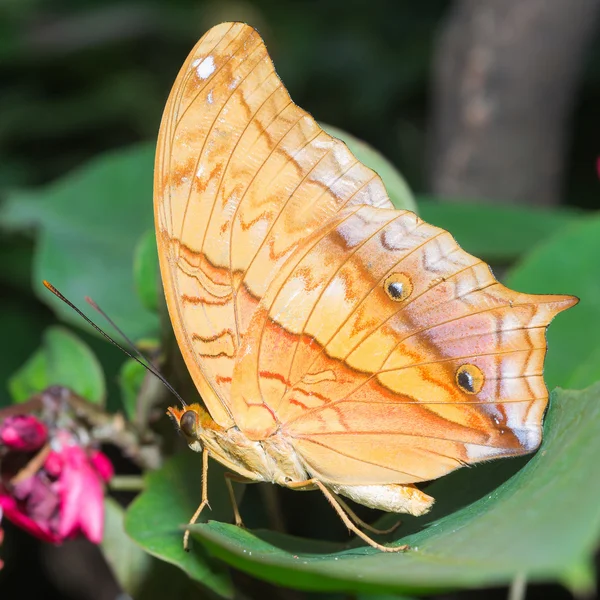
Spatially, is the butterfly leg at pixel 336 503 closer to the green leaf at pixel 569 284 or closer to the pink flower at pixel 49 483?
the pink flower at pixel 49 483

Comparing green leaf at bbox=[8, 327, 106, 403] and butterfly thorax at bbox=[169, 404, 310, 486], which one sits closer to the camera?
butterfly thorax at bbox=[169, 404, 310, 486]

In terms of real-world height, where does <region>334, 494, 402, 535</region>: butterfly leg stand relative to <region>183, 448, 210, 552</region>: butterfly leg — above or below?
below

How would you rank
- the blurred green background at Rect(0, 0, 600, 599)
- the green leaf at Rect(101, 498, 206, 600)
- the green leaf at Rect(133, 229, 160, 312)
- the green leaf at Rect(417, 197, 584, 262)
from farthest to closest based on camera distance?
the blurred green background at Rect(0, 0, 600, 599), the green leaf at Rect(417, 197, 584, 262), the green leaf at Rect(133, 229, 160, 312), the green leaf at Rect(101, 498, 206, 600)

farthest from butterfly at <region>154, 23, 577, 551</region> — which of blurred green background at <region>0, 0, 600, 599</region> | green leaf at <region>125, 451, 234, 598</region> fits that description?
blurred green background at <region>0, 0, 600, 599</region>

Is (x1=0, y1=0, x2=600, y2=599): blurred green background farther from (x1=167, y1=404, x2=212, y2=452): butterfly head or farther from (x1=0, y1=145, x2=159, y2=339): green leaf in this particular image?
(x1=167, y1=404, x2=212, y2=452): butterfly head

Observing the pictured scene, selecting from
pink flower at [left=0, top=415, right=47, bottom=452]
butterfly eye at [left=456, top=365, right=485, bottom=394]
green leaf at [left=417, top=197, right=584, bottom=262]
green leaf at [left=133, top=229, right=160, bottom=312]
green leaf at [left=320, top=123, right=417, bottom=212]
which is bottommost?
pink flower at [left=0, top=415, right=47, bottom=452]

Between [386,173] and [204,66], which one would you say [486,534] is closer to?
[204,66]

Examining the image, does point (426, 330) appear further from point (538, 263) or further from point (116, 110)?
point (116, 110)
